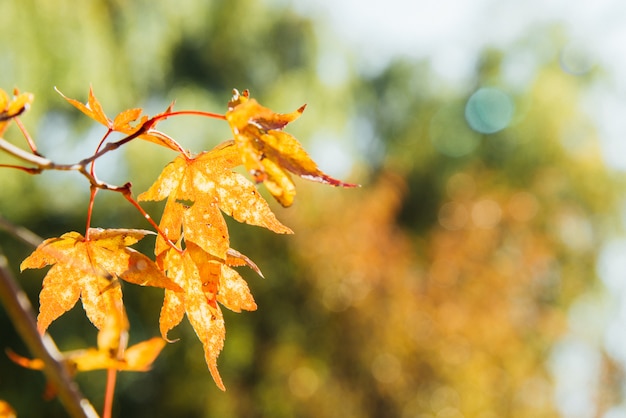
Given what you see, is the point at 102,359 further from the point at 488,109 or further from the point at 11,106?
the point at 488,109

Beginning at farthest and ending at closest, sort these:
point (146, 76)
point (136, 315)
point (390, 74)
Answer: point (390, 74)
point (146, 76)
point (136, 315)

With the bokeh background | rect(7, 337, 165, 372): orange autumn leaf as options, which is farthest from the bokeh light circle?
rect(7, 337, 165, 372): orange autumn leaf

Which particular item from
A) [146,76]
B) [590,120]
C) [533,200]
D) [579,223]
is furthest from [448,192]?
[146,76]

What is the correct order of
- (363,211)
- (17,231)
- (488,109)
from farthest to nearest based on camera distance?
1. (488,109)
2. (363,211)
3. (17,231)

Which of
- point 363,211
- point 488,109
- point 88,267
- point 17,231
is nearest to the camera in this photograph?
point 17,231

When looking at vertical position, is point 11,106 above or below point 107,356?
above

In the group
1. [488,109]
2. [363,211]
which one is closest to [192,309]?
[363,211]

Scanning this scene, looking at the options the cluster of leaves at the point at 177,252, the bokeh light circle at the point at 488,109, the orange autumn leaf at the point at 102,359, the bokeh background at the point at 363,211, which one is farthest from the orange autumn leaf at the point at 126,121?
the bokeh light circle at the point at 488,109

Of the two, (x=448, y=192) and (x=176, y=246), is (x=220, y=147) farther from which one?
(x=448, y=192)
